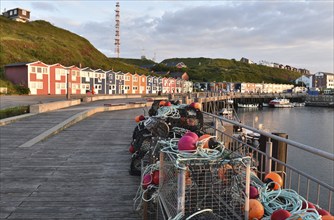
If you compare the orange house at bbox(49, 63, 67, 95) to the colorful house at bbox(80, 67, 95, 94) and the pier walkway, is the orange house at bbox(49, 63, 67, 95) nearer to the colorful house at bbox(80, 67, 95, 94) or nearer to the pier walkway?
the colorful house at bbox(80, 67, 95, 94)

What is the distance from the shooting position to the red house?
138ft

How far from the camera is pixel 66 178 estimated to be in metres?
6.05

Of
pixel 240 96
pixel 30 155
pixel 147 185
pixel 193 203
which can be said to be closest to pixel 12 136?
pixel 30 155

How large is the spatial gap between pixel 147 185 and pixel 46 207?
6.15 ft

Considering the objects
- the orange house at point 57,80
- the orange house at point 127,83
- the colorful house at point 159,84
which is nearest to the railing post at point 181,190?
the orange house at point 57,80

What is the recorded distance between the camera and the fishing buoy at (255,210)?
8.81ft

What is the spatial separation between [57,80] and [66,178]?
42.0m

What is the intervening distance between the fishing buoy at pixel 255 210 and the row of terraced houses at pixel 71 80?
32730 mm

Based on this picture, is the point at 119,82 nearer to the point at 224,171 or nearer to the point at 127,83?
the point at 127,83

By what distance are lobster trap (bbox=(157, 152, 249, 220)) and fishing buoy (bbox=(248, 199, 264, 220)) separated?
0.07 m

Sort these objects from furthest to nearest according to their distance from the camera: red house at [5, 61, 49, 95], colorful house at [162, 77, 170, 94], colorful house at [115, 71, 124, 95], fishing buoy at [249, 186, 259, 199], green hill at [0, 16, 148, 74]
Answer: colorful house at [162, 77, 170, 94], green hill at [0, 16, 148, 74], colorful house at [115, 71, 124, 95], red house at [5, 61, 49, 95], fishing buoy at [249, 186, 259, 199]

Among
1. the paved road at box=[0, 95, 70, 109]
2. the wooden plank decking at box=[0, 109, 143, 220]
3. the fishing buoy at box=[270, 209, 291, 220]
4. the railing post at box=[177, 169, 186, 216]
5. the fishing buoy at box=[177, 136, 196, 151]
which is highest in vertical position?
the fishing buoy at box=[177, 136, 196, 151]

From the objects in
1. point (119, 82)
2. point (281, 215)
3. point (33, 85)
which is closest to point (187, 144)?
point (281, 215)

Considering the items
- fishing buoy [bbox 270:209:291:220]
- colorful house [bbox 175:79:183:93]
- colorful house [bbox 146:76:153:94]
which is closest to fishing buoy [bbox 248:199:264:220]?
fishing buoy [bbox 270:209:291:220]
